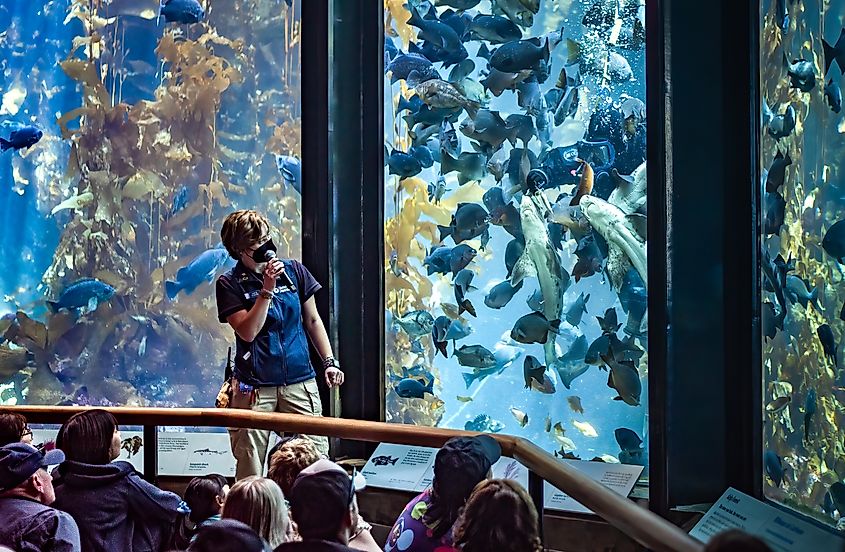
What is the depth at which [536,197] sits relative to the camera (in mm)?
4988

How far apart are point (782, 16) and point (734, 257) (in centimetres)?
113

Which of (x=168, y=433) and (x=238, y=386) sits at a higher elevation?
(x=238, y=386)

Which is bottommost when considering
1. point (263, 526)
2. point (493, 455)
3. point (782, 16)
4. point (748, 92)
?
point (263, 526)

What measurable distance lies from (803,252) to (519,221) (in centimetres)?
163

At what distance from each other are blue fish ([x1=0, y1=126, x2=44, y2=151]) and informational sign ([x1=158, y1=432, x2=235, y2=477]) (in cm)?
223

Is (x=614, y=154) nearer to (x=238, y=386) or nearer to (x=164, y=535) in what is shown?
(x=238, y=386)

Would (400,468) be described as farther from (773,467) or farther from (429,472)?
(773,467)

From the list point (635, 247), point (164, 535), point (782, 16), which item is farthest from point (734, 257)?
point (164, 535)

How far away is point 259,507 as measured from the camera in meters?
2.89

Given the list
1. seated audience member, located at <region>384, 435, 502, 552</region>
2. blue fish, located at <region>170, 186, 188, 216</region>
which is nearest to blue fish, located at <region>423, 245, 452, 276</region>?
blue fish, located at <region>170, 186, 188, 216</region>

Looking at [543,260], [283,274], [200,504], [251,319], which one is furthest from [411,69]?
[200,504]

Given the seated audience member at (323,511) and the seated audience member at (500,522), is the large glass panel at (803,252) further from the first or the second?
the seated audience member at (323,511)

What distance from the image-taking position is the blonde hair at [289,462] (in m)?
3.34

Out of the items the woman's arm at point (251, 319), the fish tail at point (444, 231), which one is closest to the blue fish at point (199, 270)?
the woman's arm at point (251, 319)
